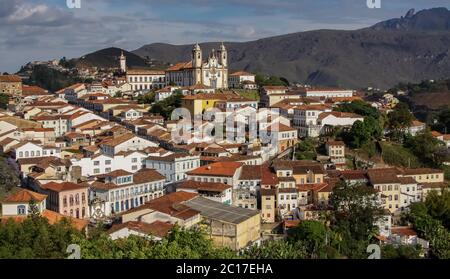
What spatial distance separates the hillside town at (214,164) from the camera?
9000mm

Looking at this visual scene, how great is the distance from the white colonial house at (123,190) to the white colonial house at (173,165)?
1.06 ft

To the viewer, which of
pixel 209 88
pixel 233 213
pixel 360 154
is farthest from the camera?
pixel 209 88

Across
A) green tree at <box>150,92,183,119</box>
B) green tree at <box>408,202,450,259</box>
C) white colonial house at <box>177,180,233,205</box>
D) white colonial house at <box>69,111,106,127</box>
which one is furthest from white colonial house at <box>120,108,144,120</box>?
green tree at <box>408,202,450,259</box>

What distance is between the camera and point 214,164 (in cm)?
1140

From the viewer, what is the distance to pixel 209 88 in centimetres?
1889

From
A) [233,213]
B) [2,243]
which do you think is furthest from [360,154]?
[2,243]

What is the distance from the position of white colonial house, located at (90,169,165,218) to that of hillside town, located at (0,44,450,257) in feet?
0.07

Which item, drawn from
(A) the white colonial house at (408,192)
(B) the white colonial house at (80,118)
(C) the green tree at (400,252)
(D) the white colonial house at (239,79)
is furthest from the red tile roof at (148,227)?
(D) the white colonial house at (239,79)

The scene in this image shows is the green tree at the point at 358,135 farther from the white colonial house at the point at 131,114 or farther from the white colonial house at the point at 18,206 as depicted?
the white colonial house at the point at 18,206
